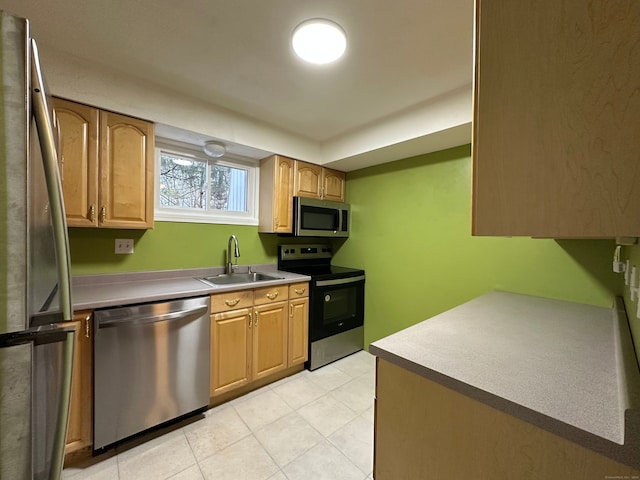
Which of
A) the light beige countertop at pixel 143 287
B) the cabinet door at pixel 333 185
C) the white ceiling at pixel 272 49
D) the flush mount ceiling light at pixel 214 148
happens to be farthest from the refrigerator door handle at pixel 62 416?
the cabinet door at pixel 333 185

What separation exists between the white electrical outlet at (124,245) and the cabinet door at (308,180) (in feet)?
4.95

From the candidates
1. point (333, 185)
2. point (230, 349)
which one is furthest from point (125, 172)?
point (333, 185)

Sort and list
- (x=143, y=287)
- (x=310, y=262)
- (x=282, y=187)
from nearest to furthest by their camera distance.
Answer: (x=143, y=287), (x=282, y=187), (x=310, y=262)

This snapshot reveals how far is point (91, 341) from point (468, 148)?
3.00 m

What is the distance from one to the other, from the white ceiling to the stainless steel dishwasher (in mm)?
1503

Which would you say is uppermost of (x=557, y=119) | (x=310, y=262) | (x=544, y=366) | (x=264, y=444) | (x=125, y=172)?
(x=125, y=172)

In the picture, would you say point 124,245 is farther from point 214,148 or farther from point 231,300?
point 214,148

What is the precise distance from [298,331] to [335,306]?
0.48m

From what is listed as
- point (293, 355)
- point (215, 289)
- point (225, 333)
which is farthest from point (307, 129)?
point (293, 355)

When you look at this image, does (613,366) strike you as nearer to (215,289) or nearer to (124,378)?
(215,289)

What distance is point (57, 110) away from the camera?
1.50m

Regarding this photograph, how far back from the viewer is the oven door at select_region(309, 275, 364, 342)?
2.50 meters

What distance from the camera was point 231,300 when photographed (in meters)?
1.98

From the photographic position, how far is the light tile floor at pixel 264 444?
4.64 ft
